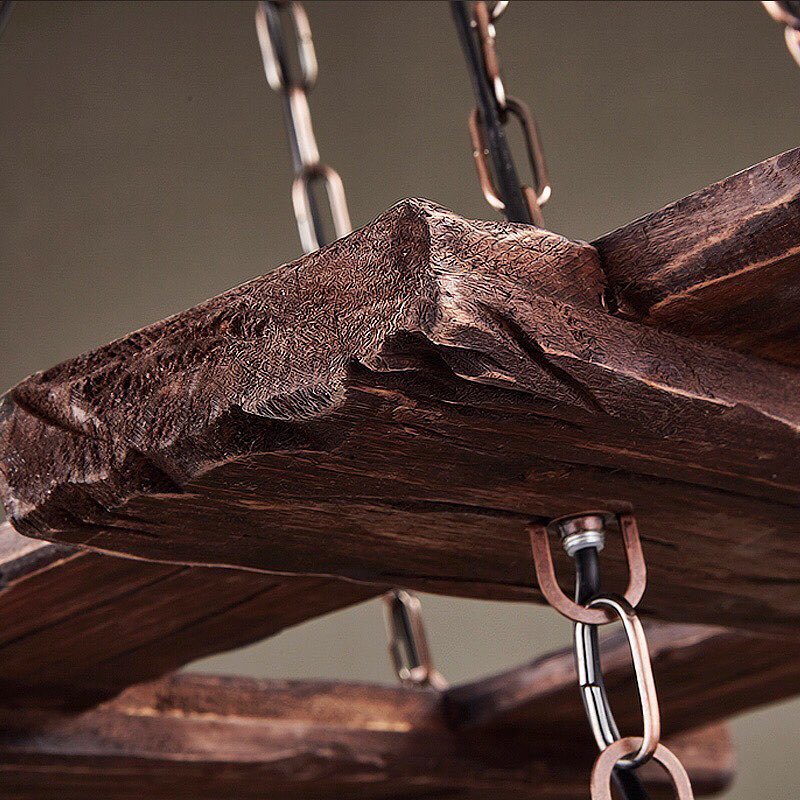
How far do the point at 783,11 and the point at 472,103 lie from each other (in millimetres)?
2448

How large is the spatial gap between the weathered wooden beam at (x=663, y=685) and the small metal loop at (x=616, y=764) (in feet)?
1.79

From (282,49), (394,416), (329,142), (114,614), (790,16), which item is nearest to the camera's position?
(394,416)

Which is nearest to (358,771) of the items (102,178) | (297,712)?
(297,712)

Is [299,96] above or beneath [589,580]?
above

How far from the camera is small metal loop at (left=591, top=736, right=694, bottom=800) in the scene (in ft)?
2.13

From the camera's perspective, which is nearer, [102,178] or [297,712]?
[297,712]

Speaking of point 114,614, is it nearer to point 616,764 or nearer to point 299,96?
point 616,764

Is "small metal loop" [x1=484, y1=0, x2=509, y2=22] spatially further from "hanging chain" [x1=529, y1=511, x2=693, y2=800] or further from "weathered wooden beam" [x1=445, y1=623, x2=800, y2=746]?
"weathered wooden beam" [x1=445, y1=623, x2=800, y2=746]

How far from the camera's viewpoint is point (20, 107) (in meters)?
3.03

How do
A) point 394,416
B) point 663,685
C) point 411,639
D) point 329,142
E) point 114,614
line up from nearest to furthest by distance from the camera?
point 394,416 < point 114,614 < point 663,685 < point 411,639 < point 329,142

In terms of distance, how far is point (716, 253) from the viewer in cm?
53

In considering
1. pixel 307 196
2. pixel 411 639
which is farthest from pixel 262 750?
pixel 307 196

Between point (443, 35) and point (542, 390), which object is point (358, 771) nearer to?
point (542, 390)

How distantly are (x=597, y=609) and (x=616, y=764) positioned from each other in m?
0.09
